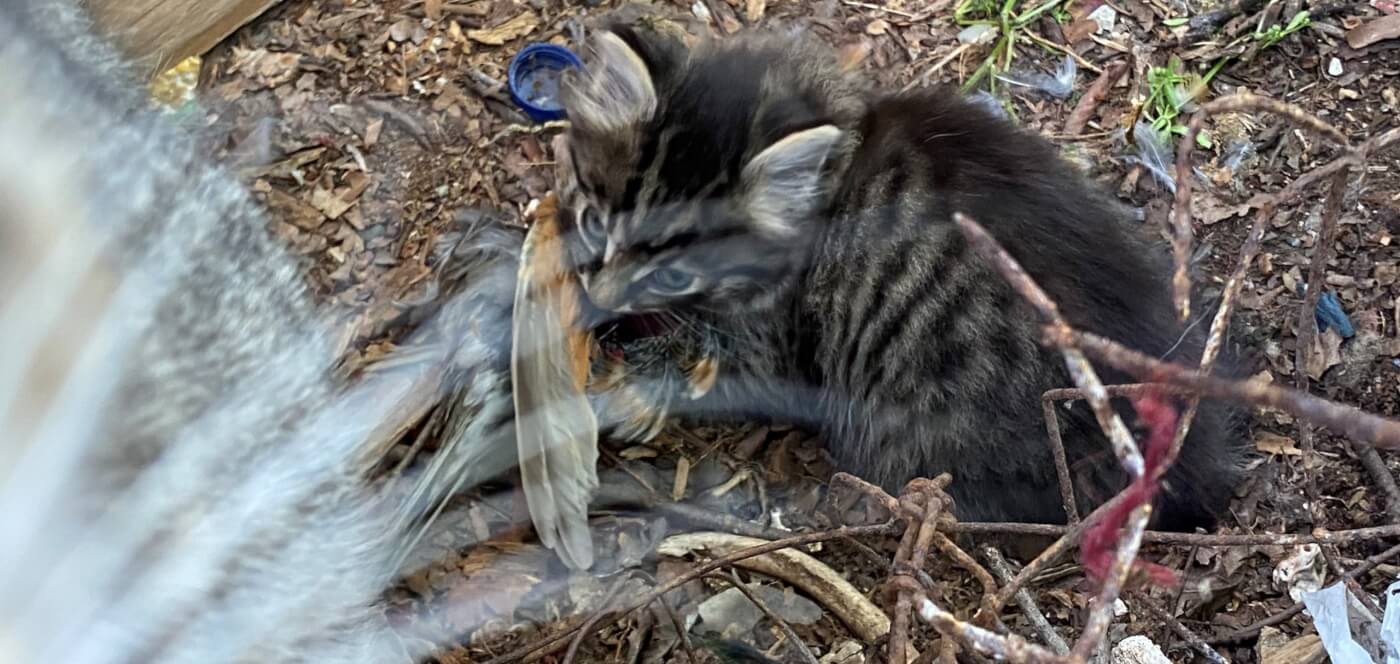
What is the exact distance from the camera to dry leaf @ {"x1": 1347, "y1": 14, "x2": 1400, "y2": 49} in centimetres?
294

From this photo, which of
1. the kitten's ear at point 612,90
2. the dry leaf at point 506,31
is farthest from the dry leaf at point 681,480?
the dry leaf at point 506,31

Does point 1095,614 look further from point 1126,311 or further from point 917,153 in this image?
point 917,153

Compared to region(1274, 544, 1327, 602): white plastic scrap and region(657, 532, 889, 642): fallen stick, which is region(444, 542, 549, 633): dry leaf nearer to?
region(657, 532, 889, 642): fallen stick

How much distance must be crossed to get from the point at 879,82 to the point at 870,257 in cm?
77

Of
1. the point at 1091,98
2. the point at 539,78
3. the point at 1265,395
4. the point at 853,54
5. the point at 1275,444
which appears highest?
the point at 1265,395

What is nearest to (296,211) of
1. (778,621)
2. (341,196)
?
(341,196)

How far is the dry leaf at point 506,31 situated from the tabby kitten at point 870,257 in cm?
57

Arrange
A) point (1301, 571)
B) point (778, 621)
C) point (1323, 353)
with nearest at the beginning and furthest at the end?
point (778, 621)
point (1301, 571)
point (1323, 353)

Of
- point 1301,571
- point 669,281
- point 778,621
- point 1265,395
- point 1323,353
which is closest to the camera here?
point 1265,395

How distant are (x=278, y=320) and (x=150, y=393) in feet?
1.59

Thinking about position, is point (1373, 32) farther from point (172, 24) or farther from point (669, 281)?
point (172, 24)

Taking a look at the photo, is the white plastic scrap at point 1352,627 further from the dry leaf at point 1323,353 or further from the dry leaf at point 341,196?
the dry leaf at point 341,196

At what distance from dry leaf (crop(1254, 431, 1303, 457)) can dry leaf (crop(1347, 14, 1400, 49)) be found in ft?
3.70

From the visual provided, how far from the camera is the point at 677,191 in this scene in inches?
92.5
